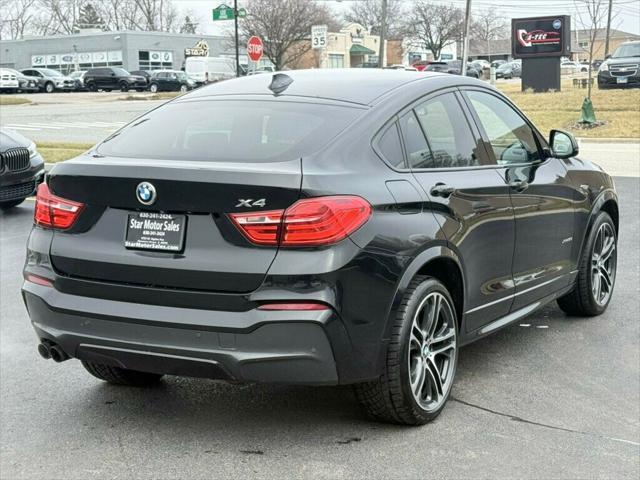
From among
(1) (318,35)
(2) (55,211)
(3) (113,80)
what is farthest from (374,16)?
(2) (55,211)

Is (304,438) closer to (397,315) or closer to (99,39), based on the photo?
(397,315)

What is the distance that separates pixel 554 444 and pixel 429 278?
946mm

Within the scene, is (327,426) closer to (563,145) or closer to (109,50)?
(563,145)

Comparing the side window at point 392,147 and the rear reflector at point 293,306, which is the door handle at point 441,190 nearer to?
the side window at point 392,147

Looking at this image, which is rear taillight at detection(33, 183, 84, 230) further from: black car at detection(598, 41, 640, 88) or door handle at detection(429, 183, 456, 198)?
black car at detection(598, 41, 640, 88)

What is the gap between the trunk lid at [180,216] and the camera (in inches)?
147

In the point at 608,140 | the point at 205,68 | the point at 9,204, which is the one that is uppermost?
the point at 205,68

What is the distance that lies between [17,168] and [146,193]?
7936mm

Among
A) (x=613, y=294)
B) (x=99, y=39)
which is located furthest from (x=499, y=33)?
(x=613, y=294)

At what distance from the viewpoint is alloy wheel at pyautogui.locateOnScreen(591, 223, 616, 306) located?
6.28 metres

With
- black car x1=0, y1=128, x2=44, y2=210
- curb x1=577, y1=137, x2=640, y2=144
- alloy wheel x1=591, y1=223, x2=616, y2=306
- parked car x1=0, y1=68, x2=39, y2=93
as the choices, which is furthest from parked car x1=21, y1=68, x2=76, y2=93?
alloy wheel x1=591, y1=223, x2=616, y2=306

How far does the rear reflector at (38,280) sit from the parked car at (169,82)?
53.7m

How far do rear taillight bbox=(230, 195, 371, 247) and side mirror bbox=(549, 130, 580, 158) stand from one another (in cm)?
249

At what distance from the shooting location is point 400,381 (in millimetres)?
4074
